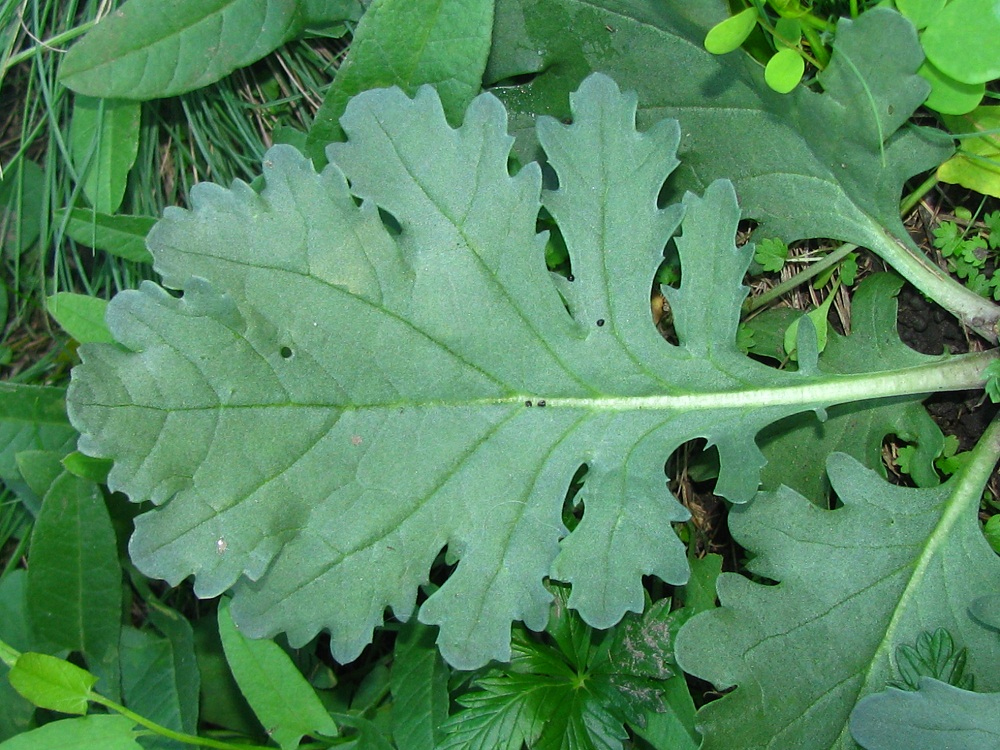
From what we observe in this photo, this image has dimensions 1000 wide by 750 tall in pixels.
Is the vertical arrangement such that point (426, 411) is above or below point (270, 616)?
above

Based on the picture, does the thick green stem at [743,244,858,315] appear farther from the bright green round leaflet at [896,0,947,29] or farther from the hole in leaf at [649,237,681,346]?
the bright green round leaflet at [896,0,947,29]

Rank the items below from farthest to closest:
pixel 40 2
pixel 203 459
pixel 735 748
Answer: pixel 40 2 → pixel 735 748 → pixel 203 459

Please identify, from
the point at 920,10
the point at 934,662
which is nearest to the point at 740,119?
the point at 920,10

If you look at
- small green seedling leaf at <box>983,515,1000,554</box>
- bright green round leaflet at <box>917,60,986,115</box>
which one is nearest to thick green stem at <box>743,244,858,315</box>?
bright green round leaflet at <box>917,60,986,115</box>

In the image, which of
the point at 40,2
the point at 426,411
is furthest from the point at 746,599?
the point at 40,2

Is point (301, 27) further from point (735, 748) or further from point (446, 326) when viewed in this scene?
point (735, 748)

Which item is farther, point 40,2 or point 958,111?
point 40,2

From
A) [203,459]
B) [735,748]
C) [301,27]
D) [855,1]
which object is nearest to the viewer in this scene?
[203,459]
